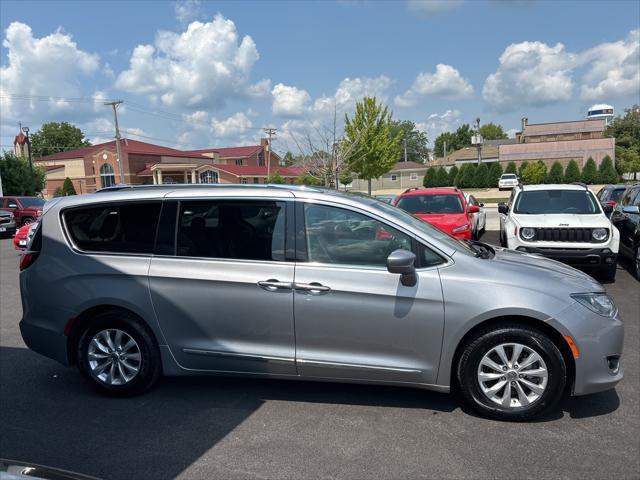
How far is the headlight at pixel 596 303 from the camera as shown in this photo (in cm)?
382

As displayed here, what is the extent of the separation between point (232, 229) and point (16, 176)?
53.7 metres

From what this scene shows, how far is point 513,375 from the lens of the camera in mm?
3828

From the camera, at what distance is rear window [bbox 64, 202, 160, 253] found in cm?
445

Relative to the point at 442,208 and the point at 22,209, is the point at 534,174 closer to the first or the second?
the point at 442,208

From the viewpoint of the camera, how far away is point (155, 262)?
434 centimetres

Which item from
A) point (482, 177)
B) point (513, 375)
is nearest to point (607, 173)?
point (482, 177)

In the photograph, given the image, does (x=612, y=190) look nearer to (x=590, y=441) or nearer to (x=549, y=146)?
(x=590, y=441)

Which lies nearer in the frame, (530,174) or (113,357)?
(113,357)

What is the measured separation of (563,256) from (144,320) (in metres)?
7.05

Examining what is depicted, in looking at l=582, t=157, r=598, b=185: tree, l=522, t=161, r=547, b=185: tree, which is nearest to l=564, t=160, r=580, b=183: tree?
l=582, t=157, r=598, b=185: tree

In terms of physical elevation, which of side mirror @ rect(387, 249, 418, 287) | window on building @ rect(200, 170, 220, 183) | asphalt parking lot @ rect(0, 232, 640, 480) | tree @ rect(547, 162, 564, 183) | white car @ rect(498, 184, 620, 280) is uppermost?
window on building @ rect(200, 170, 220, 183)

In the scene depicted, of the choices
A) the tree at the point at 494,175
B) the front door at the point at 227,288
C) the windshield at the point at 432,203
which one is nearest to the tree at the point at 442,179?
the tree at the point at 494,175

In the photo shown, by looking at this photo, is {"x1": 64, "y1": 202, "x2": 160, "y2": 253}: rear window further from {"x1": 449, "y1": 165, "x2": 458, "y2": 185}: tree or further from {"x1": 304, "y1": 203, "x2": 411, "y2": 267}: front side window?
{"x1": 449, "y1": 165, "x2": 458, "y2": 185}: tree

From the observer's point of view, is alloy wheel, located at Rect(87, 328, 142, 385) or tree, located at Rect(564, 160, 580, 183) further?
tree, located at Rect(564, 160, 580, 183)
